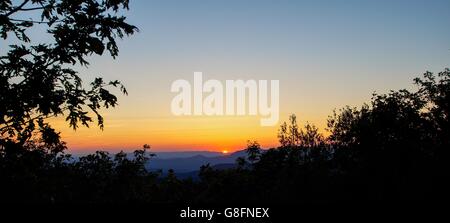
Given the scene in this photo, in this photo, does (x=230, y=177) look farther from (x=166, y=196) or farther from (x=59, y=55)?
(x=59, y=55)

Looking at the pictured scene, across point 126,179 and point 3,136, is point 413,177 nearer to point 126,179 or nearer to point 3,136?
point 126,179

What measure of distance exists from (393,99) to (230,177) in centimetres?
2224

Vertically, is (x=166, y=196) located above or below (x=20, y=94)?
below

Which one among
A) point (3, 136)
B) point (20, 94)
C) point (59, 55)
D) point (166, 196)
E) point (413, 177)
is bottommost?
point (166, 196)

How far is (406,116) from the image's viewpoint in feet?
158

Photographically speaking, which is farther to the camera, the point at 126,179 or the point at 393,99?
the point at 393,99

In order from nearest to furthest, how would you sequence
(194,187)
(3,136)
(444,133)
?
(3,136)
(444,133)
(194,187)

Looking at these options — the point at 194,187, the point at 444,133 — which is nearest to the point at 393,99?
the point at 444,133

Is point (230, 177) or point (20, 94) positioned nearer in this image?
point (20, 94)
